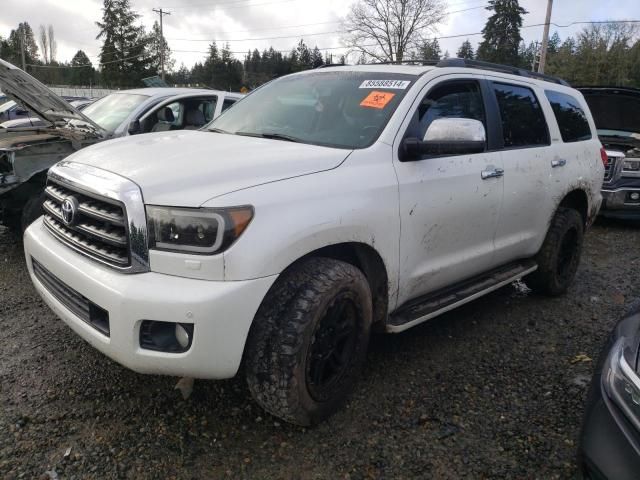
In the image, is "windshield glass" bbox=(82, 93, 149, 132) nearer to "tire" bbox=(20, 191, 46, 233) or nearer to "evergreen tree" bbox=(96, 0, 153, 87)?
"tire" bbox=(20, 191, 46, 233)

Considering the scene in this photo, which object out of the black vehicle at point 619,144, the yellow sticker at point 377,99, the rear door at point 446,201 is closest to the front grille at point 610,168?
the black vehicle at point 619,144

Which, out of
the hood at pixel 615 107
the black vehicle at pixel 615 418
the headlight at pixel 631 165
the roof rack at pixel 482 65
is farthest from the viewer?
the hood at pixel 615 107

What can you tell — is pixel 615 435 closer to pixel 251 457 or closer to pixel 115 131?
pixel 251 457

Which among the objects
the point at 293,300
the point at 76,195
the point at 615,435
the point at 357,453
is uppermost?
the point at 76,195

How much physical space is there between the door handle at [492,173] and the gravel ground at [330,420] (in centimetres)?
117

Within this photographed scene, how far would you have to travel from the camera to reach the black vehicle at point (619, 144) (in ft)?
24.5

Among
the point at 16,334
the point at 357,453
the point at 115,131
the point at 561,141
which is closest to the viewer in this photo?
the point at 357,453

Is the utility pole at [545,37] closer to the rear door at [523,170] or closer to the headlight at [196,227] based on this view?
the rear door at [523,170]

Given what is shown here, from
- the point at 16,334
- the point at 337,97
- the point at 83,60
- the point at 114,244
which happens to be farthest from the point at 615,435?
the point at 83,60

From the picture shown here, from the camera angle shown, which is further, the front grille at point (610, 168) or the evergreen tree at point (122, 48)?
the evergreen tree at point (122, 48)

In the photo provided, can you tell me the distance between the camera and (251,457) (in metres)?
2.35

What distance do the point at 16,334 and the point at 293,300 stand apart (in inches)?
88.7

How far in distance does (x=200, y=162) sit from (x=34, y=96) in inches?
151

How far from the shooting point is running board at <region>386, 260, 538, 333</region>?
2939 mm
